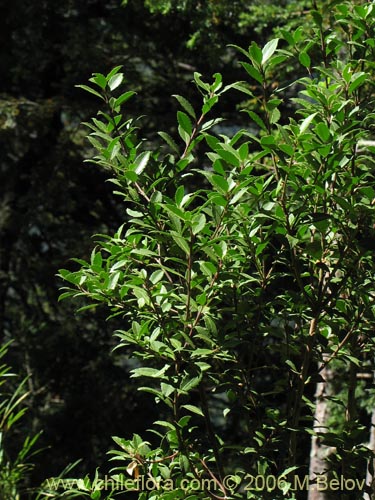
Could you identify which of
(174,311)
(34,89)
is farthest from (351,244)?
(34,89)

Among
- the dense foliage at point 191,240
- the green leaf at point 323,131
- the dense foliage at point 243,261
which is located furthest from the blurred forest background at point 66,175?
the green leaf at point 323,131

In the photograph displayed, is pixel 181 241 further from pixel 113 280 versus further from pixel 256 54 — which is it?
pixel 256 54

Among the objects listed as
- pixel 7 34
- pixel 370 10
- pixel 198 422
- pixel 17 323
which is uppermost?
pixel 7 34

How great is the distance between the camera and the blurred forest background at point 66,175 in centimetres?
572

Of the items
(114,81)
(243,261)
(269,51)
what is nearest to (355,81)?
Result: (269,51)

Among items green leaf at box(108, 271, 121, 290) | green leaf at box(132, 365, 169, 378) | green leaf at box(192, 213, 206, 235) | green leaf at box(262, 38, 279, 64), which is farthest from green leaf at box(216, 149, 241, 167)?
green leaf at box(132, 365, 169, 378)

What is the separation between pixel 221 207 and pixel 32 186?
4410 millimetres

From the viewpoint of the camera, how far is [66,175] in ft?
19.7

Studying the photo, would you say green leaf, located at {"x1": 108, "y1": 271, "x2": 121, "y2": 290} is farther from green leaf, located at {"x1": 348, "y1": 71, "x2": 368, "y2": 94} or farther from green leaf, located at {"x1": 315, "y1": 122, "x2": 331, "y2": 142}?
green leaf, located at {"x1": 348, "y1": 71, "x2": 368, "y2": 94}

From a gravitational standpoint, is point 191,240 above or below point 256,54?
below

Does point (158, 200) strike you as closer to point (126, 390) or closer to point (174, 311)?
point (174, 311)

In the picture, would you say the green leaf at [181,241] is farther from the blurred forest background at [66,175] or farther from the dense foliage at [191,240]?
the blurred forest background at [66,175]

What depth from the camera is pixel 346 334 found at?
6.91 feet

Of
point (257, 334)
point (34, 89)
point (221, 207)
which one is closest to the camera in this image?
point (221, 207)
